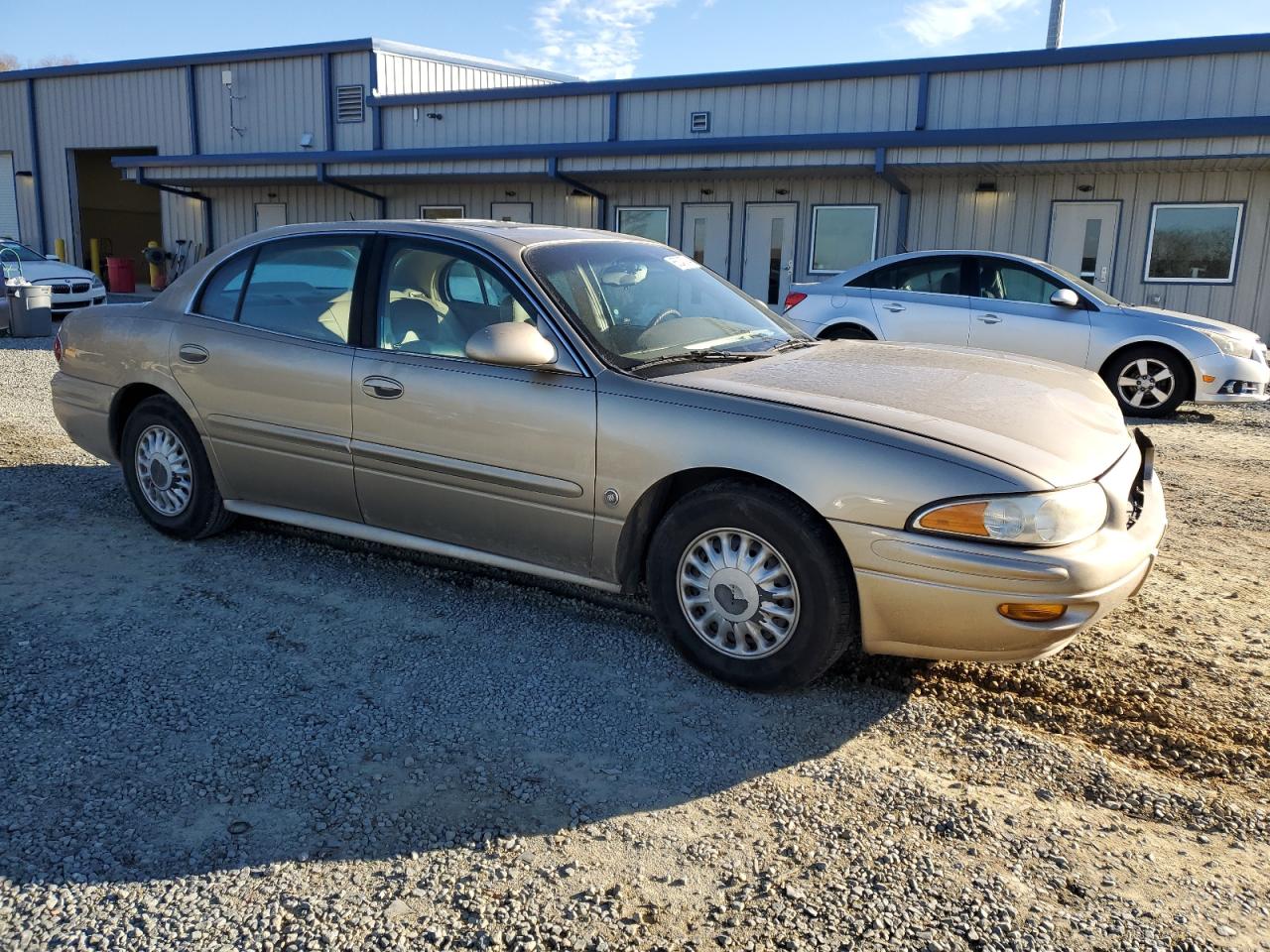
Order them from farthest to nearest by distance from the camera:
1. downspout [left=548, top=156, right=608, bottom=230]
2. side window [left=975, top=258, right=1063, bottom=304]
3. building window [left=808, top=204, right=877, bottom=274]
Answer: downspout [left=548, top=156, right=608, bottom=230] < building window [left=808, top=204, right=877, bottom=274] < side window [left=975, top=258, right=1063, bottom=304]

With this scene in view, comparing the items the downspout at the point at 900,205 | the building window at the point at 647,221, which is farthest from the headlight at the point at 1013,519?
the building window at the point at 647,221

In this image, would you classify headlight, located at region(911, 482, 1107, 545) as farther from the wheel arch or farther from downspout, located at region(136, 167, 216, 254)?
downspout, located at region(136, 167, 216, 254)

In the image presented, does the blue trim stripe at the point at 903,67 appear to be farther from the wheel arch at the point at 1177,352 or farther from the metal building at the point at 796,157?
the wheel arch at the point at 1177,352

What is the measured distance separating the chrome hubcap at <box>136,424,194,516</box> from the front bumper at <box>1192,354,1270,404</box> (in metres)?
8.64

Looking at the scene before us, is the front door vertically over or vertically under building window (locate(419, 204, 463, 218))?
under

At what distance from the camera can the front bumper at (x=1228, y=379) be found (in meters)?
9.48

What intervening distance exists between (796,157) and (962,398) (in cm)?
1362

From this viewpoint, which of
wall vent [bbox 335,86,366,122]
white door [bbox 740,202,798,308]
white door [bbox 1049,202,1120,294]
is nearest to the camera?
white door [bbox 1049,202,1120,294]

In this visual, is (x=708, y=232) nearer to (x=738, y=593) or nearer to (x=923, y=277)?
(x=923, y=277)

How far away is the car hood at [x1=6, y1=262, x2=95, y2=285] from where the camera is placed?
58.3 feet

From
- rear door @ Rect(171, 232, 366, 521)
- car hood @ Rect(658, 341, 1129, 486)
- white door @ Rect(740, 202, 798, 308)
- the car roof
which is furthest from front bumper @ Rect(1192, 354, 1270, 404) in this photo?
white door @ Rect(740, 202, 798, 308)

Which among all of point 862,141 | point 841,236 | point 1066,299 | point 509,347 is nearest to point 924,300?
point 1066,299

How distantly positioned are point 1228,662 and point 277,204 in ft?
81.4

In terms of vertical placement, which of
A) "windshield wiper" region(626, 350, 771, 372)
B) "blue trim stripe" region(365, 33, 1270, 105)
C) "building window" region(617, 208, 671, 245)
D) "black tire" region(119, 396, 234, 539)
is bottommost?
"black tire" region(119, 396, 234, 539)
